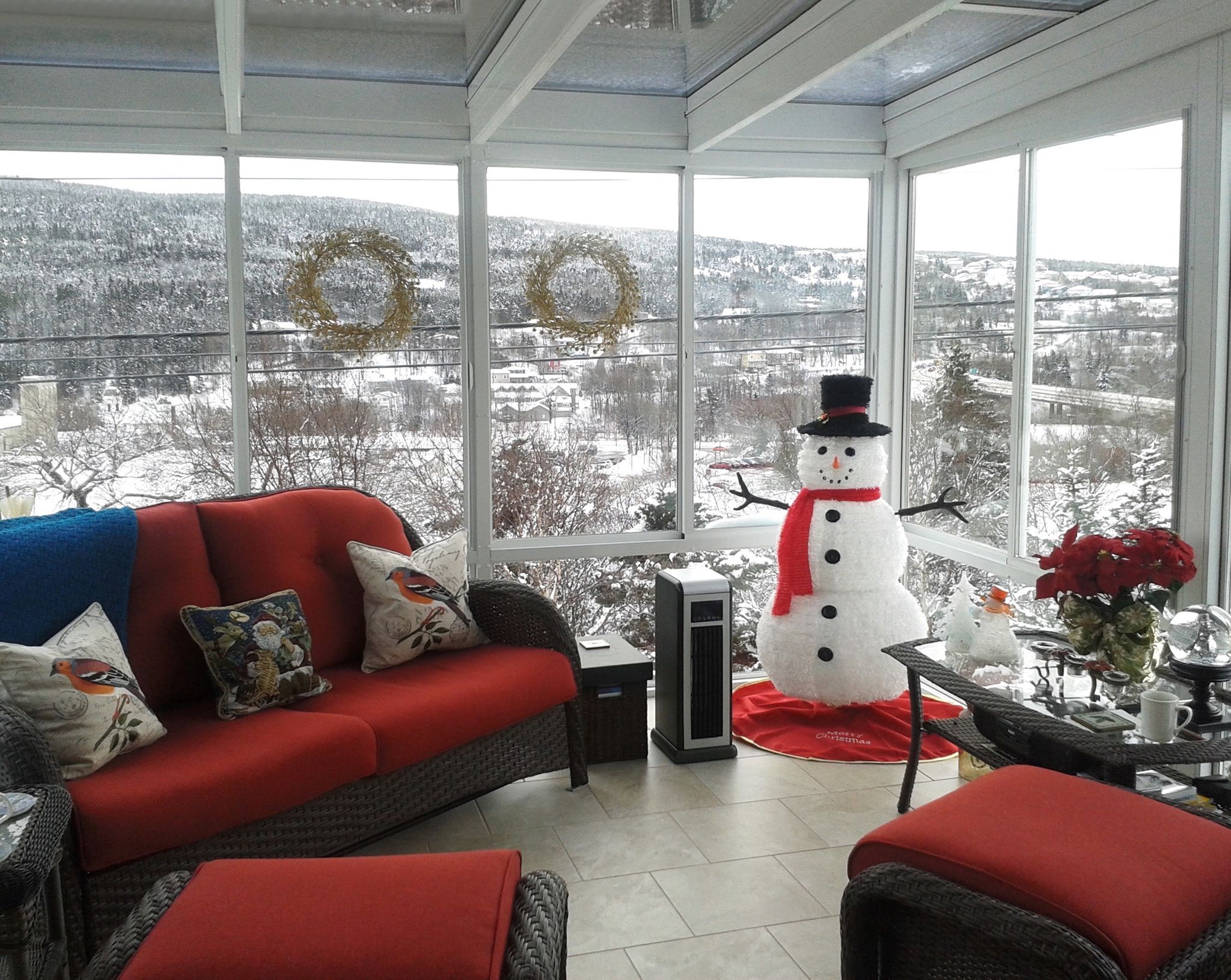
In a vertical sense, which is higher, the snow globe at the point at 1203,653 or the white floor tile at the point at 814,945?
the snow globe at the point at 1203,653

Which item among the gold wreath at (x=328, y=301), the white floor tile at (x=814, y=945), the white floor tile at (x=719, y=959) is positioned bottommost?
the white floor tile at (x=719, y=959)

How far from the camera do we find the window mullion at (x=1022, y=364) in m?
3.94

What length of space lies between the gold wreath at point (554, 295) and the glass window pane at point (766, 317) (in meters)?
0.34

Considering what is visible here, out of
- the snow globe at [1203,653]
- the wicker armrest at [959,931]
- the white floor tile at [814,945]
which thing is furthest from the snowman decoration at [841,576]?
the wicker armrest at [959,931]

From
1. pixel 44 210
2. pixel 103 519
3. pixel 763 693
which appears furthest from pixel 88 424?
pixel 763 693

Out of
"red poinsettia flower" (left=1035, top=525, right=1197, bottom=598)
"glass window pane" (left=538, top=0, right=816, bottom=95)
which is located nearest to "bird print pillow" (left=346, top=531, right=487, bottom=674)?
"glass window pane" (left=538, top=0, right=816, bottom=95)

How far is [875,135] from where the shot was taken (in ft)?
15.5

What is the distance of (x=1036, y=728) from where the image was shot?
262 centimetres

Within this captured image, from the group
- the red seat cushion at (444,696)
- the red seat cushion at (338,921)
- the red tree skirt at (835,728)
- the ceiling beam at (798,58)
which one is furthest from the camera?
the red tree skirt at (835,728)

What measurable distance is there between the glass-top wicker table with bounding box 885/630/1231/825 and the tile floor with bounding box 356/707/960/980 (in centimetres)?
32

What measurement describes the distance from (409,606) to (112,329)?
5.27 ft

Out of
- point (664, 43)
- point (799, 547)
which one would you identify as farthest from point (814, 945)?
point (664, 43)

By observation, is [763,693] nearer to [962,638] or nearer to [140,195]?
[962,638]

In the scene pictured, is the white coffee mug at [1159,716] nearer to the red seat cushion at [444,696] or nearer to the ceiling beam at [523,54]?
the red seat cushion at [444,696]
